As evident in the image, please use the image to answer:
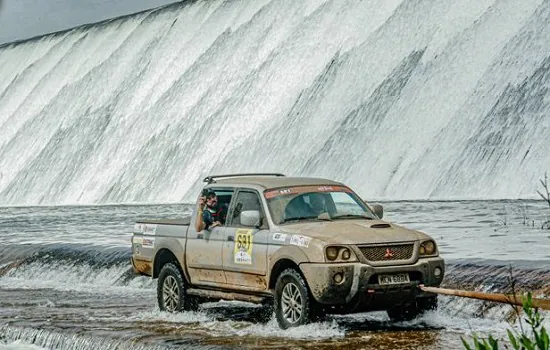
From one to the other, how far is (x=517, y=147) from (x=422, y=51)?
22.5 ft

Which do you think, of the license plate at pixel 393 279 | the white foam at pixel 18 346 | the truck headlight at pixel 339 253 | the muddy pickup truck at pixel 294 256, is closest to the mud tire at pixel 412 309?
the muddy pickup truck at pixel 294 256

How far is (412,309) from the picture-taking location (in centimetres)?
1169

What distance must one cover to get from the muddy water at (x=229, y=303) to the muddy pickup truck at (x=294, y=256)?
0.97ft

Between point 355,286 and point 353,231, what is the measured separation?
0.59 metres

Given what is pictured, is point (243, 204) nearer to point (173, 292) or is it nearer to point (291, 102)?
point (173, 292)

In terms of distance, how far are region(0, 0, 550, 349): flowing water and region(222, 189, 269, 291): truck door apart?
51 cm

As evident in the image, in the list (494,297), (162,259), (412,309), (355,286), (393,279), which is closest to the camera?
(494,297)

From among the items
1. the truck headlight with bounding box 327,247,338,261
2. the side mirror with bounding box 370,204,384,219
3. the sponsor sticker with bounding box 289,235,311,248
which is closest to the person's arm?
the sponsor sticker with bounding box 289,235,311,248

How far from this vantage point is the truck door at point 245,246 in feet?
38.7

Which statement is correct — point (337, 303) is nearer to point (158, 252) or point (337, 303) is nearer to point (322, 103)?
point (158, 252)

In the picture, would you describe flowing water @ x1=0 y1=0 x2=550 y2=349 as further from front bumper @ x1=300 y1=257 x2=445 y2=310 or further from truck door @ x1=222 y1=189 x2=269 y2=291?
truck door @ x1=222 y1=189 x2=269 y2=291

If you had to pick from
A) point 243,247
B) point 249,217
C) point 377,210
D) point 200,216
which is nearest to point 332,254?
point 249,217

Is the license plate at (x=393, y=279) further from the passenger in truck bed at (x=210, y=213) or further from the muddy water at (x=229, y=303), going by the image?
the passenger in truck bed at (x=210, y=213)

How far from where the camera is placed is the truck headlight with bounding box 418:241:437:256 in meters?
11.2
